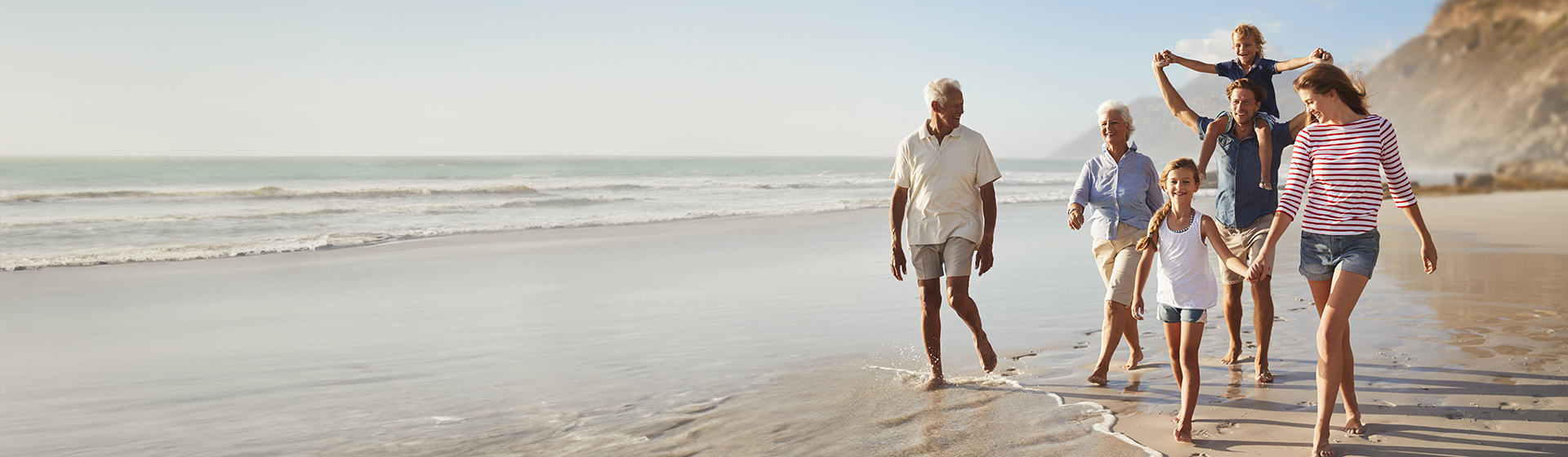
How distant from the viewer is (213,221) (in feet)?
57.6

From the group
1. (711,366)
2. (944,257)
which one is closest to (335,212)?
(711,366)

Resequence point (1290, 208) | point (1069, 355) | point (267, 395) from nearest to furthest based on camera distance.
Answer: point (1290, 208) < point (267, 395) < point (1069, 355)

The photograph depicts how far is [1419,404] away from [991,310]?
3355 millimetres

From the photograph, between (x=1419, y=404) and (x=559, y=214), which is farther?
(x=559, y=214)

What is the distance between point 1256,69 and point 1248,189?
0.67m

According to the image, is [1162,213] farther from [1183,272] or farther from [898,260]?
[898,260]

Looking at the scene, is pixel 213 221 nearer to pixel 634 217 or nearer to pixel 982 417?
pixel 634 217

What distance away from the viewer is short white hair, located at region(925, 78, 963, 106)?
170 inches

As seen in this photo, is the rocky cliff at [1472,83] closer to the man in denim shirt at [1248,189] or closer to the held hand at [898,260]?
the man in denim shirt at [1248,189]

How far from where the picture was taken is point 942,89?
4.34 meters

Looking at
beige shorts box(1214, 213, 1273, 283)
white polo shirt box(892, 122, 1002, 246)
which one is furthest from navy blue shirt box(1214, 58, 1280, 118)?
white polo shirt box(892, 122, 1002, 246)

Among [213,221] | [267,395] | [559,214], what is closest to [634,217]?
[559,214]

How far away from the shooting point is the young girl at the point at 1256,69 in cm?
431

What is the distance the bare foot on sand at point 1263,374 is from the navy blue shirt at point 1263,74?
50.6 inches
